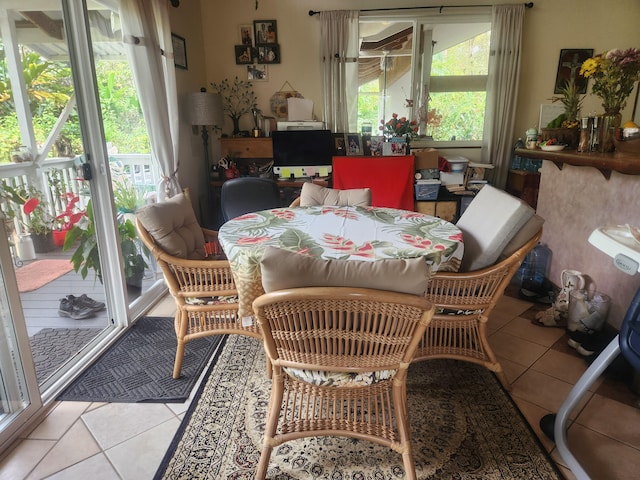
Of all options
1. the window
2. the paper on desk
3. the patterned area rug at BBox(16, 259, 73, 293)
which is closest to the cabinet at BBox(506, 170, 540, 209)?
the window

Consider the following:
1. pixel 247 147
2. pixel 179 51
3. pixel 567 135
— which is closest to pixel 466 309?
pixel 567 135

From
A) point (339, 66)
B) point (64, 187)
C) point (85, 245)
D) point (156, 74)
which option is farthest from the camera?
point (339, 66)

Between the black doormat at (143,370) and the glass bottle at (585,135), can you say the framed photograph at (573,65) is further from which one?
the black doormat at (143,370)

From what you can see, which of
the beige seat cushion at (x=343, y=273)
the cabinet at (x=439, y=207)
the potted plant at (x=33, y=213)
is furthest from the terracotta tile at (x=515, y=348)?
the potted plant at (x=33, y=213)

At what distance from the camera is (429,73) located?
388 centimetres

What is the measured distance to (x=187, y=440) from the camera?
1507mm

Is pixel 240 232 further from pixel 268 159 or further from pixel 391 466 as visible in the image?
pixel 268 159

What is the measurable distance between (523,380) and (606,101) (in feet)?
5.29

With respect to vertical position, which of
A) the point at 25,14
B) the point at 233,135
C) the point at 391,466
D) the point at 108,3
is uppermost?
the point at 108,3

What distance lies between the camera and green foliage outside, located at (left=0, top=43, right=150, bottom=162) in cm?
169

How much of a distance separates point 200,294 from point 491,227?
1358 millimetres

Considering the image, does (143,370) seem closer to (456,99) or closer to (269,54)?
(269,54)

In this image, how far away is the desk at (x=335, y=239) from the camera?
1506 millimetres

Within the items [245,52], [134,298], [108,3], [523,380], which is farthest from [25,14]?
[523,380]
